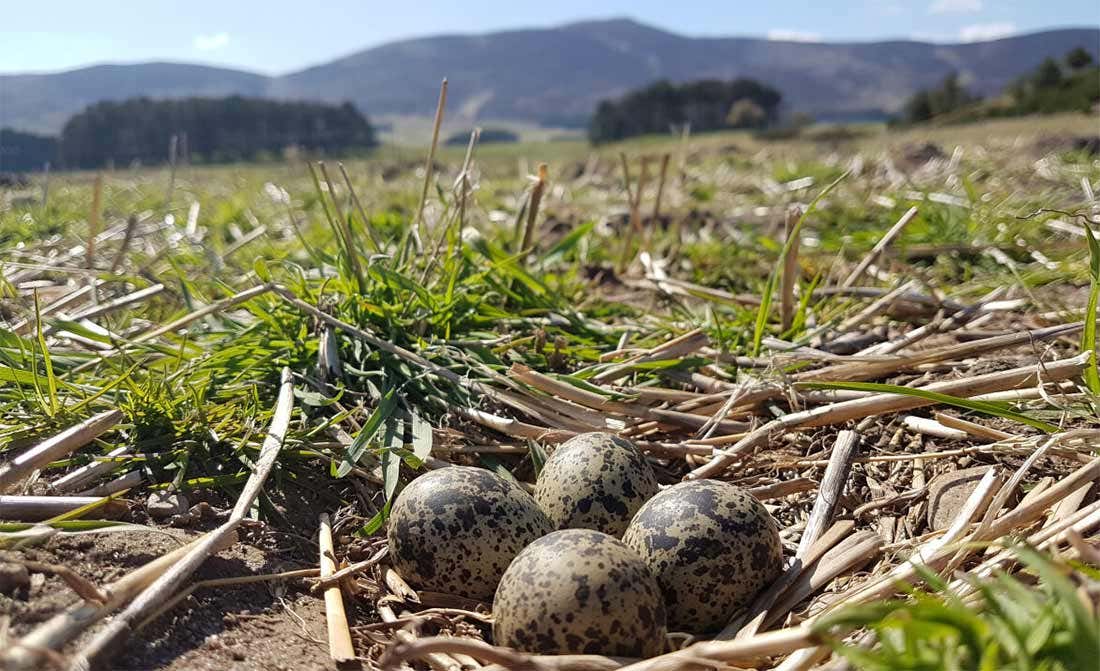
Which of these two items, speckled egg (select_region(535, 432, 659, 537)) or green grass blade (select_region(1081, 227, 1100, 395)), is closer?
green grass blade (select_region(1081, 227, 1100, 395))

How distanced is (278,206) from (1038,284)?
7169 mm

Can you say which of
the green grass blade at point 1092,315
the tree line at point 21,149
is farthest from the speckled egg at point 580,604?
the tree line at point 21,149

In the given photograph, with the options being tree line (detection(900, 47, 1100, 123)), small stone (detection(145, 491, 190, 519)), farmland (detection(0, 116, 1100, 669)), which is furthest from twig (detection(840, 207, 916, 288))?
tree line (detection(900, 47, 1100, 123))

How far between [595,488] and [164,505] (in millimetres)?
1449

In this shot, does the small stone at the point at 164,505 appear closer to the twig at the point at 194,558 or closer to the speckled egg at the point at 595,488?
the twig at the point at 194,558

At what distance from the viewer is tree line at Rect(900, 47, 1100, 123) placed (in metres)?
30.3

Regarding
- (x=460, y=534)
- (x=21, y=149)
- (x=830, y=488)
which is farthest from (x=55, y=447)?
(x=21, y=149)

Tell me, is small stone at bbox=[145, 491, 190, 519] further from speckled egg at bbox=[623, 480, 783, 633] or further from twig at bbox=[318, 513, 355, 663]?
speckled egg at bbox=[623, 480, 783, 633]

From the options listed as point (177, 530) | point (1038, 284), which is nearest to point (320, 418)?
point (177, 530)

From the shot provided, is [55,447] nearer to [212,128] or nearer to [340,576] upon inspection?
[340,576]

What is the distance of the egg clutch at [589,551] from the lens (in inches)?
87.7

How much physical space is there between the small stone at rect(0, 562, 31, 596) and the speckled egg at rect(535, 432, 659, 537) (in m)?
1.53

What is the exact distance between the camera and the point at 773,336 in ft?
13.6

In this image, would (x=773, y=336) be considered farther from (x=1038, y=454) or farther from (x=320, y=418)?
(x=320, y=418)
